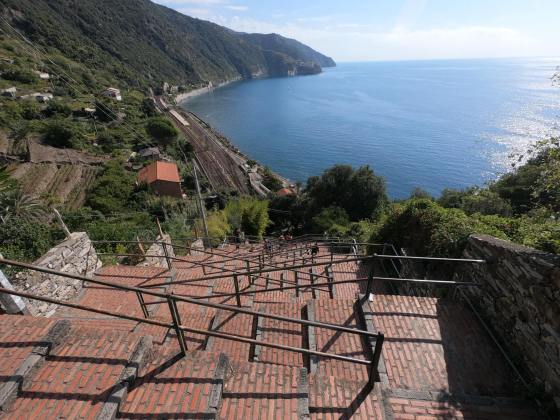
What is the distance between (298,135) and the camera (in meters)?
73.5

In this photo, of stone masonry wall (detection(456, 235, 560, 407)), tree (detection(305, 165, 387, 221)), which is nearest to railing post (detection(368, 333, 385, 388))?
stone masonry wall (detection(456, 235, 560, 407))

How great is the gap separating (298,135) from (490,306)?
7185cm

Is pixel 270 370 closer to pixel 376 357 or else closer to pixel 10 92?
pixel 376 357

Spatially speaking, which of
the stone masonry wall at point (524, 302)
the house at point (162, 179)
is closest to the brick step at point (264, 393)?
the stone masonry wall at point (524, 302)

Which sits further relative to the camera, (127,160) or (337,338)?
(127,160)

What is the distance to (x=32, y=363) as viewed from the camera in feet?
9.32

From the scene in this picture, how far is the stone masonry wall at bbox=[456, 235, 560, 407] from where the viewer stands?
3461 millimetres

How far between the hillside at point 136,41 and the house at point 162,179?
234 ft

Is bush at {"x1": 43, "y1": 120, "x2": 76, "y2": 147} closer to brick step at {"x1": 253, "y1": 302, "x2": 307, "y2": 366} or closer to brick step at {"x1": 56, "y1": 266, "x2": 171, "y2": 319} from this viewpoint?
brick step at {"x1": 56, "y1": 266, "x2": 171, "y2": 319}

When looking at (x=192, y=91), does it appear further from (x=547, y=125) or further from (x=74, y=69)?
(x=547, y=125)

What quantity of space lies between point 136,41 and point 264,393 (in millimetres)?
150851

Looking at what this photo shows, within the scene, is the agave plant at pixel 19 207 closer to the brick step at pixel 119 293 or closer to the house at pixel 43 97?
the brick step at pixel 119 293

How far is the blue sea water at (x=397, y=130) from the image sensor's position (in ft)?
178

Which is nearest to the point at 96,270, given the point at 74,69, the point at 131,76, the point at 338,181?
A: the point at 338,181
